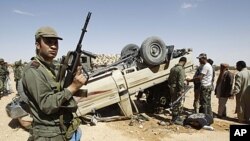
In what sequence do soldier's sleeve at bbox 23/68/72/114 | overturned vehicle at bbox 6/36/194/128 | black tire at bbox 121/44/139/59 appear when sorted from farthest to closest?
1. black tire at bbox 121/44/139/59
2. overturned vehicle at bbox 6/36/194/128
3. soldier's sleeve at bbox 23/68/72/114

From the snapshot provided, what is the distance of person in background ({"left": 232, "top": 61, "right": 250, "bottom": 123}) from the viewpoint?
8385 millimetres

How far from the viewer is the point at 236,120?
927cm

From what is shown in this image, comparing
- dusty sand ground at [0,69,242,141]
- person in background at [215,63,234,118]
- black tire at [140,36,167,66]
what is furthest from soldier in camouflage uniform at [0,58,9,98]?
person in background at [215,63,234,118]

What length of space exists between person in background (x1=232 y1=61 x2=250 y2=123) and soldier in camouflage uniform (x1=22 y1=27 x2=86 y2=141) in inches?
272

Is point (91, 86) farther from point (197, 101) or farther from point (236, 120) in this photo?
point (236, 120)

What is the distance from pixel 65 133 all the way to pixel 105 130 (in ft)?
16.5

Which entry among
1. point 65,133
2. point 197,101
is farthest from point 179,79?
point 65,133

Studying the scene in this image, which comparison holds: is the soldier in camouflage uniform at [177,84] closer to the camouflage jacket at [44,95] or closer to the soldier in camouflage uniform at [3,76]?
the camouflage jacket at [44,95]

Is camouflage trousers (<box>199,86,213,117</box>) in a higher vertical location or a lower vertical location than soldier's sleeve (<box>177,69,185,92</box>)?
lower

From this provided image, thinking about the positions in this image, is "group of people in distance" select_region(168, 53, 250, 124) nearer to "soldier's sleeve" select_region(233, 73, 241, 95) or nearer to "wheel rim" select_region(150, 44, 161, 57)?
"soldier's sleeve" select_region(233, 73, 241, 95)

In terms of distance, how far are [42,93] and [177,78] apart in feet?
21.0

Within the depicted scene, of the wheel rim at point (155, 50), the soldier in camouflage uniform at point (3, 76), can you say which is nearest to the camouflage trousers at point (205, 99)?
the wheel rim at point (155, 50)

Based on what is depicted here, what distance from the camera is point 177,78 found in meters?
8.43

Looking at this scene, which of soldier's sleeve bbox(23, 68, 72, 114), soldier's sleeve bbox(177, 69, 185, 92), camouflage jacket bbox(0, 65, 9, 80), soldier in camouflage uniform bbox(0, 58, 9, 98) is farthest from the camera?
camouflage jacket bbox(0, 65, 9, 80)
